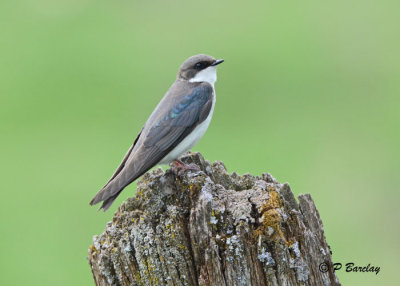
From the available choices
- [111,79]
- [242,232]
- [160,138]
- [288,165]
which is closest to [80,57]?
[111,79]

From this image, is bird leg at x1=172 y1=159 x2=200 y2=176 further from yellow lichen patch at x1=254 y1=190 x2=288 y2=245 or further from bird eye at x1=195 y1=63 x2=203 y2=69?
bird eye at x1=195 y1=63 x2=203 y2=69

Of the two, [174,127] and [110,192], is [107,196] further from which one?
[174,127]

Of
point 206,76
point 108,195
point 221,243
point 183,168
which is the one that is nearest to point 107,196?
point 108,195

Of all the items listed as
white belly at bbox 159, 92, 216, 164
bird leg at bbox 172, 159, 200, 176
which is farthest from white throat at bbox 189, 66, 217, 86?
bird leg at bbox 172, 159, 200, 176

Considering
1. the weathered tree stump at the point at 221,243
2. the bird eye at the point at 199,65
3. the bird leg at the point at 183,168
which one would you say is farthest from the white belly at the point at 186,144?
the weathered tree stump at the point at 221,243

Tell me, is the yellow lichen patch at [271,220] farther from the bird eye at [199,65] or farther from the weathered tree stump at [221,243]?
the bird eye at [199,65]

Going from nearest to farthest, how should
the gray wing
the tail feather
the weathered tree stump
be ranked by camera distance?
the weathered tree stump
the tail feather
the gray wing
